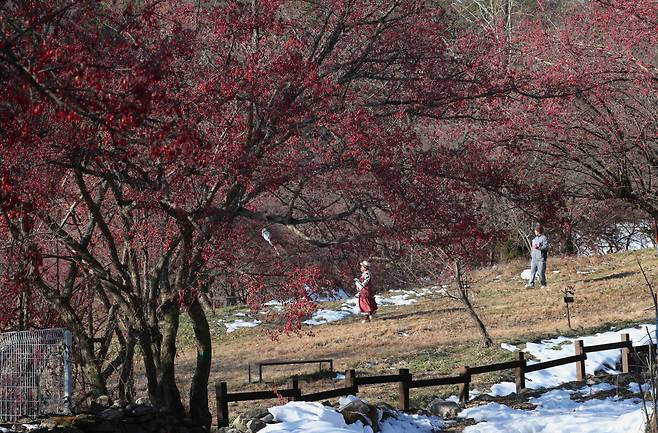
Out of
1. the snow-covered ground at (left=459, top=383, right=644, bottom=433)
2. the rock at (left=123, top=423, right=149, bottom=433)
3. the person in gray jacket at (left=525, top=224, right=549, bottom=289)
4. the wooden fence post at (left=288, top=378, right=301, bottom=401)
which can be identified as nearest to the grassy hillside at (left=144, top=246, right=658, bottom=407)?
the person in gray jacket at (left=525, top=224, right=549, bottom=289)

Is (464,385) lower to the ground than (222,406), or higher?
lower

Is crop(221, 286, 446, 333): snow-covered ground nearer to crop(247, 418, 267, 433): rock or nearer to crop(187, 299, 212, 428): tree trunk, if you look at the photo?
crop(187, 299, 212, 428): tree trunk

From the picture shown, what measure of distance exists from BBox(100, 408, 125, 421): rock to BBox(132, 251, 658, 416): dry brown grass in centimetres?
545

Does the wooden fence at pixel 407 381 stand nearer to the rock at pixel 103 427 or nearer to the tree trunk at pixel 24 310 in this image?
the rock at pixel 103 427

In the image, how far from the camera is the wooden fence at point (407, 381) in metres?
10.7

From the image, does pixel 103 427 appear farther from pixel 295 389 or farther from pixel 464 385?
pixel 464 385

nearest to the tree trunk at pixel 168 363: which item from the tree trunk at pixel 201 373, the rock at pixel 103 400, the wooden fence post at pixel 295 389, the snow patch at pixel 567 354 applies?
the tree trunk at pixel 201 373

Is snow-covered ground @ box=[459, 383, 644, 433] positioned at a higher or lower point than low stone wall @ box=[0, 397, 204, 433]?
lower

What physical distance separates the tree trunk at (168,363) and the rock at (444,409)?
351 cm

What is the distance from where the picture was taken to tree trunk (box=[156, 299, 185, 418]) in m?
10.4

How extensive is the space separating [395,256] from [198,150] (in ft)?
10.8

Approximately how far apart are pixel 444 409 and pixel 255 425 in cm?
325

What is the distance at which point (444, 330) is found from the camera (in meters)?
21.5

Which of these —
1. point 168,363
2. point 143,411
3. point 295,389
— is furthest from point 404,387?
point 143,411
